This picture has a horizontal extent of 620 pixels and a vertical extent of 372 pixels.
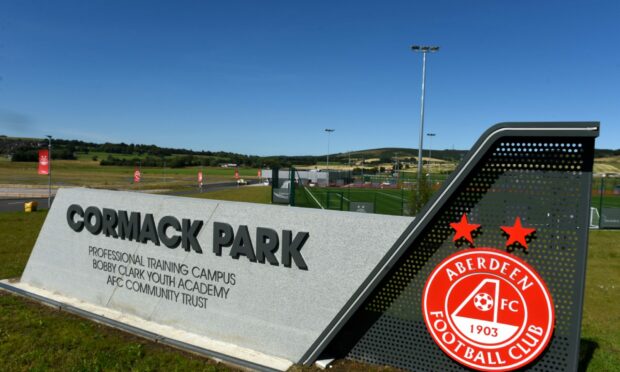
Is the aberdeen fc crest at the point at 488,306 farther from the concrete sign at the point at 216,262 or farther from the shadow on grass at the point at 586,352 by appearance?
the shadow on grass at the point at 586,352

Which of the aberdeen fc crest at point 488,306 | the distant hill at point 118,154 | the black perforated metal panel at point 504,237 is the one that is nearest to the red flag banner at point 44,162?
the black perforated metal panel at point 504,237

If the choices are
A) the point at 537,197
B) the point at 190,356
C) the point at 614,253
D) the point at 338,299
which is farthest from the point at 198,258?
the point at 614,253

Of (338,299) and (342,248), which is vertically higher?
(342,248)

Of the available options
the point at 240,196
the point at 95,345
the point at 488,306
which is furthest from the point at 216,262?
the point at 240,196

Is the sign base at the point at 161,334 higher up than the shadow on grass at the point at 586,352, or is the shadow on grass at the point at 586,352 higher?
the shadow on grass at the point at 586,352

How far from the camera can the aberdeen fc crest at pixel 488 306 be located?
12.9 ft

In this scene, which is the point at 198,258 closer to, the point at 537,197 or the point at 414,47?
the point at 537,197

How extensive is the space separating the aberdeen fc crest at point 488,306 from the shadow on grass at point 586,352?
1.82 meters

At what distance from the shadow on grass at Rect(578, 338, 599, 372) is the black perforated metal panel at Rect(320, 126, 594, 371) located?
5.59ft

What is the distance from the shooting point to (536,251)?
13.0 ft

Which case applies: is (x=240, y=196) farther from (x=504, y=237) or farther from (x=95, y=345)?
(x=504, y=237)

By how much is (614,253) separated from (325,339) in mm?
13698

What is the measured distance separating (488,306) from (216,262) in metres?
3.74

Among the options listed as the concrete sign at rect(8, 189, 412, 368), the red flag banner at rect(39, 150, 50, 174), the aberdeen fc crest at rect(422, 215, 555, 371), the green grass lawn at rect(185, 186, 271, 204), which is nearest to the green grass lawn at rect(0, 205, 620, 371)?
the concrete sign at rect(8, 189, 412, 368)
